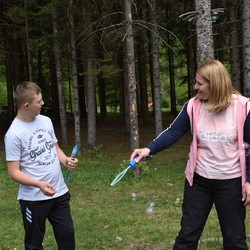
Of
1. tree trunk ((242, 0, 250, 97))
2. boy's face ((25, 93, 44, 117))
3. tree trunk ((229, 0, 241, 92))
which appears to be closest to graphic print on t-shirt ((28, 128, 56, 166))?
boy's face ((25, 93, 44, 117))

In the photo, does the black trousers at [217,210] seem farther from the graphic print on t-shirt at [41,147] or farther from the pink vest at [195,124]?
the graphic print on t-shirt at [41,147]

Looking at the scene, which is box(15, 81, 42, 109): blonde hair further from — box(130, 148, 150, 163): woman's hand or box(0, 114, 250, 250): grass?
box(0, 114, 250, 250): grass

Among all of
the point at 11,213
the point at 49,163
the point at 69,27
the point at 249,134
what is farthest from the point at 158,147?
the point at 69,27

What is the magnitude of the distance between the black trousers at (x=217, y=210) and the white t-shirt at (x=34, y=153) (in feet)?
3.69

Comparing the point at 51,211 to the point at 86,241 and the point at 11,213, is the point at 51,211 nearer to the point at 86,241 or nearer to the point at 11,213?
the point at 86,241

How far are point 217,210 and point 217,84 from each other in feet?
3.39

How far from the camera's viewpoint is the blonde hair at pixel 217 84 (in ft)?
10.5

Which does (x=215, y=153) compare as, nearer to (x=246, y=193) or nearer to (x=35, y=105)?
(x=246, y=193)

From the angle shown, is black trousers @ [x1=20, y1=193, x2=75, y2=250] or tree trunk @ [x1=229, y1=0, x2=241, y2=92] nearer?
black trousers @ [x1=20, y1=193, x2=75, y2=250]

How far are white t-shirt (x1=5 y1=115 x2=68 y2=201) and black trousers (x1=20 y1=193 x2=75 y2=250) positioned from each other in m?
0.07

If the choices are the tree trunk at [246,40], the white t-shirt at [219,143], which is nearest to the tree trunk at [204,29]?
the tree trunk at [246,40]

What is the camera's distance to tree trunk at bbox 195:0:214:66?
285 inches

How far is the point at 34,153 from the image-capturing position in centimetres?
360

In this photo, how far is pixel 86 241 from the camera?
5250 millimetres
